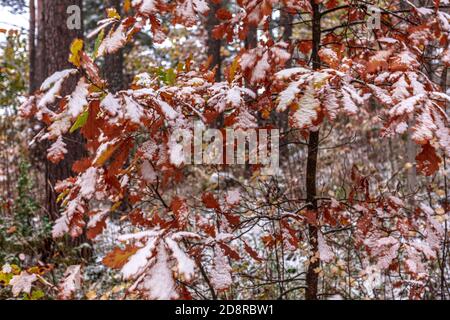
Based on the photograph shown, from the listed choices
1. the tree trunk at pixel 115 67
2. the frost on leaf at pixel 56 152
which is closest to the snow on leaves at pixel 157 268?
the frost on leaf at pixel 56 152

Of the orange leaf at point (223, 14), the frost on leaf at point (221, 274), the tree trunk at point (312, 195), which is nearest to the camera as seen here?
the frost on leaf at point (221, 274)

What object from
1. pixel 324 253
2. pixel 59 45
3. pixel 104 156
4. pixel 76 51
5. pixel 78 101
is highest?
pixel 59 45

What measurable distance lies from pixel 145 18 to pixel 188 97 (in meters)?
0.37

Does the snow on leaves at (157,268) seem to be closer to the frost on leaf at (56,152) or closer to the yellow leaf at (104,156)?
the yellow leaf at (104,156)

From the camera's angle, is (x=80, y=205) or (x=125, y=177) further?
(x=125, y=177)

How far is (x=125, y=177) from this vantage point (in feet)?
6.59

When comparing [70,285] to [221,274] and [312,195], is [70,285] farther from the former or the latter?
[312,195]

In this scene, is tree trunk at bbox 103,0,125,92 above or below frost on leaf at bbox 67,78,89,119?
above

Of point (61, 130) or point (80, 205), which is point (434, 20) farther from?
point (80, 205)

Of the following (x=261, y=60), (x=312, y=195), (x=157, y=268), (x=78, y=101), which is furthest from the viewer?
(x=312, y=195)

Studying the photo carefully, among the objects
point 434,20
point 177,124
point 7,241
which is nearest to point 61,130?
point 177,124

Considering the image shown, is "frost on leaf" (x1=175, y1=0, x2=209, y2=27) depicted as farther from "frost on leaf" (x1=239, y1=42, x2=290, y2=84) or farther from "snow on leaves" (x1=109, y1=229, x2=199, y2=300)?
"snow on leaves" (x1=109, y1=229, x2=199, y2=300)

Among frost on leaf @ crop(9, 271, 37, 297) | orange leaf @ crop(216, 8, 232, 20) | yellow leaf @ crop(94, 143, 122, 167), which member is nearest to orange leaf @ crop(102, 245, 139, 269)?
yellow leaf @ crop(94, 143, 122, 167)

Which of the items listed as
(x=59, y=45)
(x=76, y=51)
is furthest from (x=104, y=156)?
(x=59, y=45)
